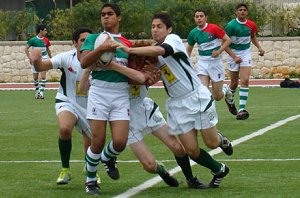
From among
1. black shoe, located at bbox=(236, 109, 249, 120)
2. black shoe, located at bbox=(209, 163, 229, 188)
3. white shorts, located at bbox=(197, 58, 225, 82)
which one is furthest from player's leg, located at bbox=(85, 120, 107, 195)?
black shoe, located at bbox=(236, 109, 249, 120)

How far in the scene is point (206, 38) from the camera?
1922 cm

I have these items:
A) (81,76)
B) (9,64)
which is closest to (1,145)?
(81,76)

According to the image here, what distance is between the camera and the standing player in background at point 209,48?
18922 millimetres

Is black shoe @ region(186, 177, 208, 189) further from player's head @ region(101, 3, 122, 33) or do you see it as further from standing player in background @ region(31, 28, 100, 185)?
player's head @ region(101, 3, 122, 33)

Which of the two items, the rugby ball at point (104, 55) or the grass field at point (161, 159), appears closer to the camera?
the rugby ball at point (104, 55)

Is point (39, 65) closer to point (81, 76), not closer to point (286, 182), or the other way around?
point (81, 76)

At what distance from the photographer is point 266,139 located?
1574cm

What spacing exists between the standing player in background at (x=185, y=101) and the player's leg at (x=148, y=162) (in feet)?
1.17

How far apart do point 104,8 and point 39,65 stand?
1188 mm

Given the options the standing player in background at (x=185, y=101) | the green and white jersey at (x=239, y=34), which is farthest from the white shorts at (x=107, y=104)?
the green and white jersey at (x=239, y=34)

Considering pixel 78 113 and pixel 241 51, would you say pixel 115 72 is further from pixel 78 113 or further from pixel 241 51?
pixel 241 51

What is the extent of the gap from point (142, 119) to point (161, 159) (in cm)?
265

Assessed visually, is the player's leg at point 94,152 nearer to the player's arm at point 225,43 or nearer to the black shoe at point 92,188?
the black shoe at point 92,188

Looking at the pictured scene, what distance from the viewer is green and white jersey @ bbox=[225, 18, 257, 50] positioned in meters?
20.1
